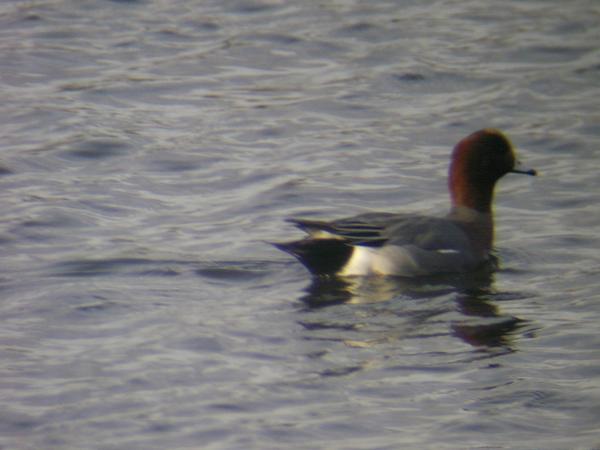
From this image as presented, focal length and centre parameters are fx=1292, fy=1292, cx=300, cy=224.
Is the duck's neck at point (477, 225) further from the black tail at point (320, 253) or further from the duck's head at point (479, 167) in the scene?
the black tail at point (320, 253)

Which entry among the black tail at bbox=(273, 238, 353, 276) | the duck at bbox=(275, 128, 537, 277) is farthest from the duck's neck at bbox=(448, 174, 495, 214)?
the black tail at bbox=(273, 238, 353, 276)

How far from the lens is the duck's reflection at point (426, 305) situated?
7.03 meters

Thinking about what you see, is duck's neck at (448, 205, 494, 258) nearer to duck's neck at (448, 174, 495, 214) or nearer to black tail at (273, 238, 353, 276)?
duck's neck at (448, 174, 495, 214)

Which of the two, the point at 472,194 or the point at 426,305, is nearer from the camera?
the point at 426,305

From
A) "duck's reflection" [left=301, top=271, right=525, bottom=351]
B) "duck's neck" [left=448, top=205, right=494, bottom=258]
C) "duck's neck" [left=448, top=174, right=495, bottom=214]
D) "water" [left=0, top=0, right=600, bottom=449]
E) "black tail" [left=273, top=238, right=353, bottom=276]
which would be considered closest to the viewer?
"water" [left=0, top=0, right=600, bottom=449]

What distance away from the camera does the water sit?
5.93m

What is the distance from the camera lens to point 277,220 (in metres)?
9.34

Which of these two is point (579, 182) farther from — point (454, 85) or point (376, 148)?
point (454, 85)

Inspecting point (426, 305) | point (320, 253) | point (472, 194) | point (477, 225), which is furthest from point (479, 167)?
point (426, 305)

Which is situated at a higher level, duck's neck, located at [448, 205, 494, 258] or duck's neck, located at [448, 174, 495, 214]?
duck's neck, located at [448, 174, 495, 214]

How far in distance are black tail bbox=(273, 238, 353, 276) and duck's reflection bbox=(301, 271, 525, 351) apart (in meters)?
0.08

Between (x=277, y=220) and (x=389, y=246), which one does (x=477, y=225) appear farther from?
(x=277, y=220)

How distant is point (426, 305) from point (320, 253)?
84 cm

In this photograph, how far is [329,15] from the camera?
1430 centimetres
